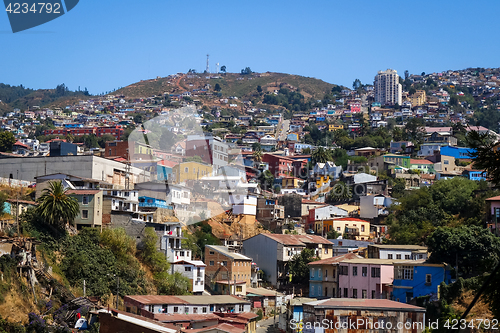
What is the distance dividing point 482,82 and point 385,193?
13269 cm

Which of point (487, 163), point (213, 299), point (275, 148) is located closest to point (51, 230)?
point (213, 299)

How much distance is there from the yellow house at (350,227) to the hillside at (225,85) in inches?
4833

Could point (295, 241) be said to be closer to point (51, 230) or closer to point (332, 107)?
point (51, 230)

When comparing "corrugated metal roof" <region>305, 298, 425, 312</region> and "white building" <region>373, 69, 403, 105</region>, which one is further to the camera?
"white building" <region>373, 69, 403, 105</region>

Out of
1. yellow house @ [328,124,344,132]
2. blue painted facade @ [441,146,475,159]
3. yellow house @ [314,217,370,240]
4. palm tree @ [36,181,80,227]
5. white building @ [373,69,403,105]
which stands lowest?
yellow house @ [314,217,370,240]

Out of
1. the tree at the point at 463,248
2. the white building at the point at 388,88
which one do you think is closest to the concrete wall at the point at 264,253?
the tree at the point at 463,248

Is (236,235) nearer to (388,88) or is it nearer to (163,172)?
(163,172)

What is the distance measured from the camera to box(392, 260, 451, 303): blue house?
1210 inches

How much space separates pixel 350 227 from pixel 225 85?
143 m

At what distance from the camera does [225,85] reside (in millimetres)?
188250

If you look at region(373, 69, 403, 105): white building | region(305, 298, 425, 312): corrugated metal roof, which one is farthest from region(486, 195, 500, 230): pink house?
region(373, 69, 403, 105): white building

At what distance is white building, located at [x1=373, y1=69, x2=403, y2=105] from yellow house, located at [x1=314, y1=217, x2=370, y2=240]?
113 m

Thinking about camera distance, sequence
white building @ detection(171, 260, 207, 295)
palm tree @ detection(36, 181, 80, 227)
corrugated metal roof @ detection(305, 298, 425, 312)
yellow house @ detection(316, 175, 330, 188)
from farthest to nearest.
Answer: yellow house @ detection(316, 175, 330, 188), white building @ detection(171, 260, 207, 295), palm tree @ detection(36, 181, 80, 227), corrugated metal roof @ detection(305, 298, 425, 312)

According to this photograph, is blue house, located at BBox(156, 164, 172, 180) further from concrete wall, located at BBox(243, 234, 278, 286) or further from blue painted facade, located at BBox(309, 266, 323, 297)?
blue painted facade, located at BBox(309, 266, 323, 297)
